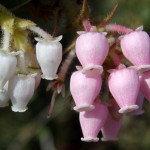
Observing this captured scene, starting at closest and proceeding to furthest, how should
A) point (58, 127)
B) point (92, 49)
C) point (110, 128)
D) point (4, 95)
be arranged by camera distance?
point (92, 49) < point (4, 95) < point (110, 128) < point (58, 127)

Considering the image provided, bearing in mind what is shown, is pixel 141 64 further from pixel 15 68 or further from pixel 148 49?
pixel 15 68

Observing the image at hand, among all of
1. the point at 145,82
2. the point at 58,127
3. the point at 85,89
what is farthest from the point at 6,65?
the point at 58,127

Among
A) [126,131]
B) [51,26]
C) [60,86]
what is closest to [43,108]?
[126,131]

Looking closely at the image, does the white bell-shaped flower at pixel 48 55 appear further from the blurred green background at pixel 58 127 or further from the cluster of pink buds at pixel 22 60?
the blurred green background at pixel 58 127

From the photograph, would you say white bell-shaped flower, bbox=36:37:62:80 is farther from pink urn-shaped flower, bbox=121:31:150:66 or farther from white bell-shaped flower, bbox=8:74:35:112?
pink urn-shaped flower, bbox=121:31:150:66

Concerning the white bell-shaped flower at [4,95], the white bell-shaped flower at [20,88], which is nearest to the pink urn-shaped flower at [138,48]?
the white bell-shaped flower at [20,88]

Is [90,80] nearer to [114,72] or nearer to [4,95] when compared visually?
[114,72]
